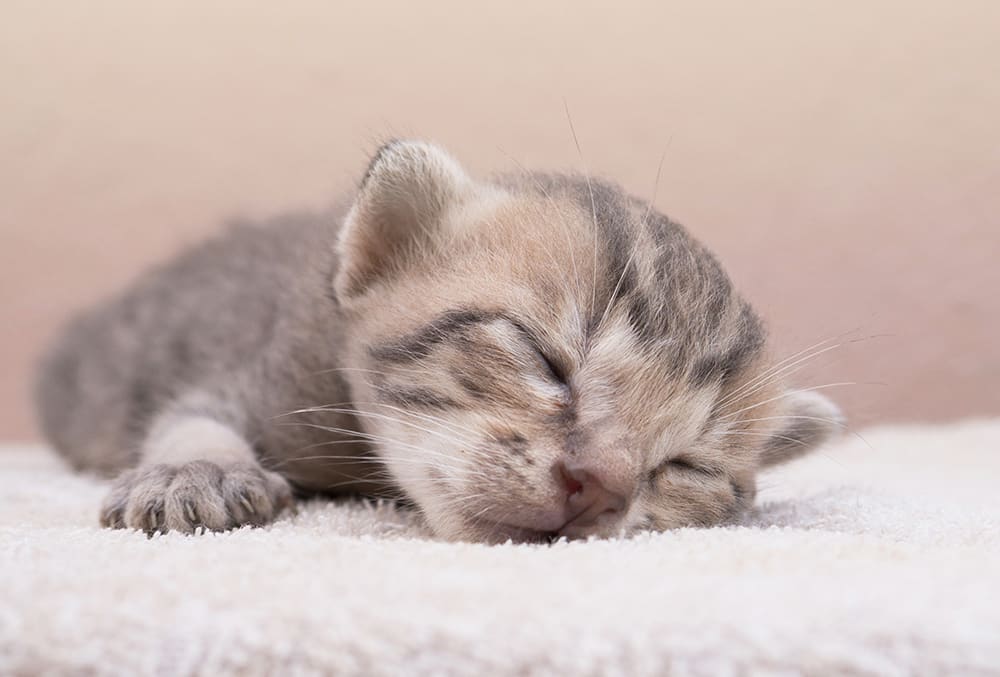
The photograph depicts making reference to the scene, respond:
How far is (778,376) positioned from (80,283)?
2234 mm

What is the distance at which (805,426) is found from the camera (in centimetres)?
137

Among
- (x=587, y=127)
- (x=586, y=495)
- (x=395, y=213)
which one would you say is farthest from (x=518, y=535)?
(x=587, y=127)

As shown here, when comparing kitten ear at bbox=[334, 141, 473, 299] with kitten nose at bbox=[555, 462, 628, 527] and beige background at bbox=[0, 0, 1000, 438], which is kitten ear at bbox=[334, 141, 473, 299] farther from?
beige background at bbox=[0, 0, 1000, 438]

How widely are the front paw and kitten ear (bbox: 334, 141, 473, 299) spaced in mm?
284

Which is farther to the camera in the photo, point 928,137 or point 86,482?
point 928,137

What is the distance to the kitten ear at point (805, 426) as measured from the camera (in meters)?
1.35

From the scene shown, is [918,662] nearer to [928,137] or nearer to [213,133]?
[928,137]

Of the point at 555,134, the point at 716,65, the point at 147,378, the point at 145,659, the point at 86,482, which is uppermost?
the point at 716,65

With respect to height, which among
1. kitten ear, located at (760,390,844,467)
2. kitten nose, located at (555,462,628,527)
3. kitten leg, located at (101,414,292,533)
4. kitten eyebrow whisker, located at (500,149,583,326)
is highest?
kitten eyebrow whisker, located at (500,149,583,326)

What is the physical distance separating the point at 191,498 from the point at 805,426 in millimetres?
856

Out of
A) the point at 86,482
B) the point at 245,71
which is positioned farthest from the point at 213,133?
the point at 86,482

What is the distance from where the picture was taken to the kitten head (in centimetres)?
98

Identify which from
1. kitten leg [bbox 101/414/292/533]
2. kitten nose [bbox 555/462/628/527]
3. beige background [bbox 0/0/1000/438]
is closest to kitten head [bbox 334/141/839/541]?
kitten nose [bbox 555/462/628/527]

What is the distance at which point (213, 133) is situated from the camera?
8.98 ft
